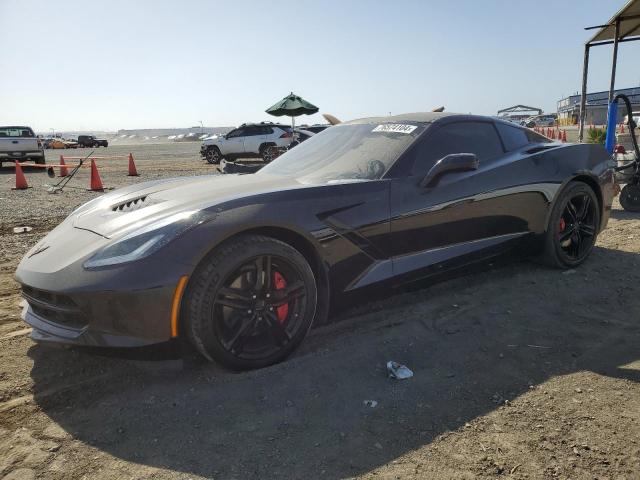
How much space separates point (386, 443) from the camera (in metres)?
2.00

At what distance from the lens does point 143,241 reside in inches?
92.4

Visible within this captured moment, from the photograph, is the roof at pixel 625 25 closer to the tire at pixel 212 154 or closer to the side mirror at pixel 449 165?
the side mirror at pixel 449 165

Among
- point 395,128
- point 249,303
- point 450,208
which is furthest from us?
point 395,128

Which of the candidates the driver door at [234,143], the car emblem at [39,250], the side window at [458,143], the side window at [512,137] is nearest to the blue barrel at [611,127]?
the side window at [512,137]

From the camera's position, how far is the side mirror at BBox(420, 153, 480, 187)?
10.2 ft

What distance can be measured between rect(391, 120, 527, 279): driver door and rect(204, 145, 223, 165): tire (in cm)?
1632

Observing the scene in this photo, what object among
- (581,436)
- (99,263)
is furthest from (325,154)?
(581,436)

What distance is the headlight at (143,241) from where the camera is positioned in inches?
90.7

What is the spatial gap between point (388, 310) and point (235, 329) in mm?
1270

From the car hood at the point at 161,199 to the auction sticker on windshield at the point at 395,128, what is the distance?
84cm

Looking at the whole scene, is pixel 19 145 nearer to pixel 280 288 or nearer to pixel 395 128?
pixel 395 128

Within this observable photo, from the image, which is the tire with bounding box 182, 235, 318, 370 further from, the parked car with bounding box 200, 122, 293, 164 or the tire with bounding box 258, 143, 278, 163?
the parked car with bounding box 200, 122, 293, 164

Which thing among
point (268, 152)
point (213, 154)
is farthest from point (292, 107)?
point (213, 154)

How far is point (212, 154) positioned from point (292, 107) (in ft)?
14.7
